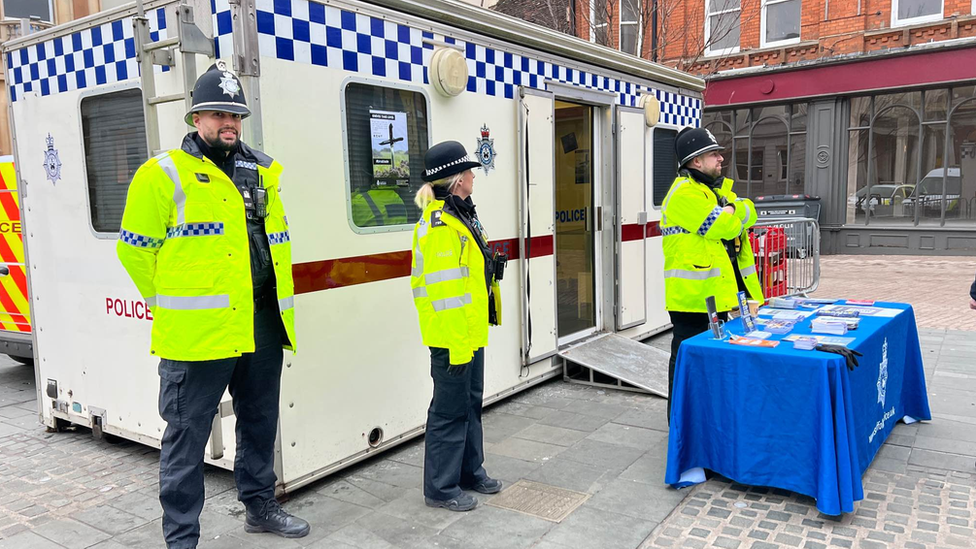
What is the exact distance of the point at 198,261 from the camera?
282cm

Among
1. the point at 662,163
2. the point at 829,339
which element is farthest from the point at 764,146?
the point at 829,339

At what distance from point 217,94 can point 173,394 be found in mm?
1224

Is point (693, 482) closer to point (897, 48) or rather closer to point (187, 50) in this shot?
point (187, 50)

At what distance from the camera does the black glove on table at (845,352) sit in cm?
334

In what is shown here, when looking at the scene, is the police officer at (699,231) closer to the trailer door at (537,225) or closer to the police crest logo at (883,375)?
the police crest logo at (883,375)

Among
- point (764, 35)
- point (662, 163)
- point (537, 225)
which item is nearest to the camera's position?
point (537, 225)

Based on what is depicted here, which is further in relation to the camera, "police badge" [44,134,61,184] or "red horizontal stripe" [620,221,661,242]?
"red horizontal stripe" [620,221,661,242]

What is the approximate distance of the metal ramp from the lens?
5.60 meters

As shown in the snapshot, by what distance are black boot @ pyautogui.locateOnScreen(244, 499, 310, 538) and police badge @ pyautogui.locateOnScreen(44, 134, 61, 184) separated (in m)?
2.51

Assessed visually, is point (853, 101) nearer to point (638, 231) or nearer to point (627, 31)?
point (627, 31)

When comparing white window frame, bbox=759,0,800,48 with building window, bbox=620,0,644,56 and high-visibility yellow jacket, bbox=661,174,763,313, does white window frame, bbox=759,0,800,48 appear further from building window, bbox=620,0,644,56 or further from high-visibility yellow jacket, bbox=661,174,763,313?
high-visibility yellow jacket, bbox=661,174,763,313

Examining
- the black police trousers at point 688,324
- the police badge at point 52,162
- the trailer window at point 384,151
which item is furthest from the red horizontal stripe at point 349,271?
the police badge at point 52,162

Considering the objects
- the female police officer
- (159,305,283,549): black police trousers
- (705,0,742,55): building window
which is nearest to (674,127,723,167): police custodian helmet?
the female police officer

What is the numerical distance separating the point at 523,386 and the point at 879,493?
260 cm
